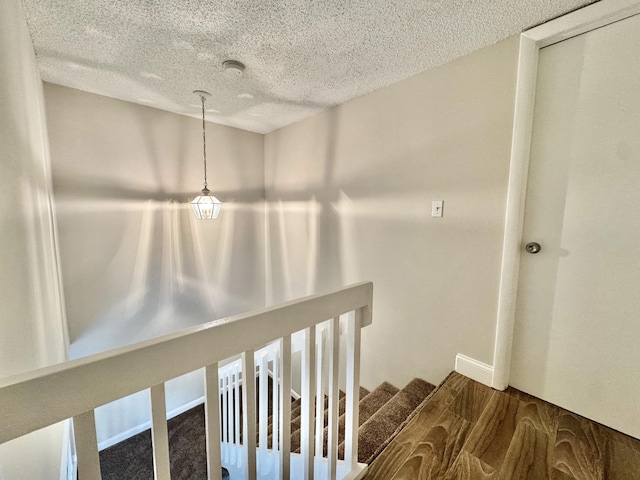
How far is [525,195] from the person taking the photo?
Answer: 1.49 metres

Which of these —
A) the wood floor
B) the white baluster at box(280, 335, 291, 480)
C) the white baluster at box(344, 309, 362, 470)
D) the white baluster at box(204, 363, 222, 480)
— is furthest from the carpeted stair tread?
the white baluster at box(204, 363, 222, 480)

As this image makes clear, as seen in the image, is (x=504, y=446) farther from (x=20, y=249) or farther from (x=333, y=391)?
(x=20, y=249)

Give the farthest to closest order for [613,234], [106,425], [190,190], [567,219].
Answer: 1. [190,190]
2. [106,425]
3. [567,219]
4. [613,234]

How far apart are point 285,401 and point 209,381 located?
0.30m

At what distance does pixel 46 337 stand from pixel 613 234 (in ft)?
9.17

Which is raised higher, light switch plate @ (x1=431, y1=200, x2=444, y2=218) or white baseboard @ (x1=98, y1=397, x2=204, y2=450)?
light switch plate @ (x1=431, y1=200, x2=444, y2=218)

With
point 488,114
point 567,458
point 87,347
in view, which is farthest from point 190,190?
point 567,458

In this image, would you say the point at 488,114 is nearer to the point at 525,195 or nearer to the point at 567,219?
the point at 525,195

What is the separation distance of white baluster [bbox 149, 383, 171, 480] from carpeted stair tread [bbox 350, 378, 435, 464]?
119cm

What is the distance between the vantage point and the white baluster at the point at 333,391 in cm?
102

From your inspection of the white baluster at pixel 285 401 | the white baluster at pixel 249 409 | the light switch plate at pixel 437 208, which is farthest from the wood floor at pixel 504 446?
the light switch plate at pixel 437 208

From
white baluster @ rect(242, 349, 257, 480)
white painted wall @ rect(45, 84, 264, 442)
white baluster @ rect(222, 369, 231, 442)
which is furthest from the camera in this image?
white baluster @ rect(222, 369, 231, 442)

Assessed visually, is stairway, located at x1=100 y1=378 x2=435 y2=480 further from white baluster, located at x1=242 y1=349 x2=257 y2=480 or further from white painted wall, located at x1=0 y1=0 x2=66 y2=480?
white painted wall, located at x1=0 y1=0 x2=66 y2=480

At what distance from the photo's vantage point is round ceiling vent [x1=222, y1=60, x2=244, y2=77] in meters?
1.74
